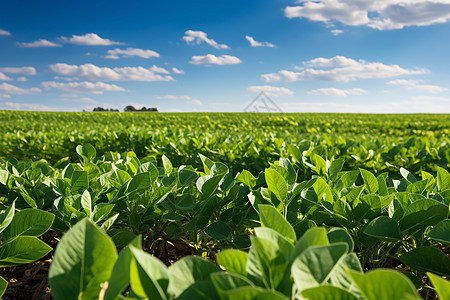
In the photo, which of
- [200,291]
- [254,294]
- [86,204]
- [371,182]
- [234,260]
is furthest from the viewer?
[371,182]

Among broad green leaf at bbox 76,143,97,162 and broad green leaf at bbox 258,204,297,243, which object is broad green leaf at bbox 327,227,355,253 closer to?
broad green leaf at bbox 258,204,297,243

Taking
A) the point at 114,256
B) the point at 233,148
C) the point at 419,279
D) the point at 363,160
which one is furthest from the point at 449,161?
the point at 114,256

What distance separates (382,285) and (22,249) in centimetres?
116

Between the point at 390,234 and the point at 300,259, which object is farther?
the point at 390,234

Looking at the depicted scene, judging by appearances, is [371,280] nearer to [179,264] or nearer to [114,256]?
[179,264]

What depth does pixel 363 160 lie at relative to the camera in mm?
3988

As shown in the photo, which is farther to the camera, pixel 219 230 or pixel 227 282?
pixel 219 230

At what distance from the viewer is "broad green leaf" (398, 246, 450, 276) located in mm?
1198

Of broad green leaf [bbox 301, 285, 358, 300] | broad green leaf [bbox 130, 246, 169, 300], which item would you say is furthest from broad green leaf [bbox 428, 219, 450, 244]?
broad green leaf [bbox 130, 246, 169, 300]

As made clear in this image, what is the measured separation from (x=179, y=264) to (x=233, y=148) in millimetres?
3945

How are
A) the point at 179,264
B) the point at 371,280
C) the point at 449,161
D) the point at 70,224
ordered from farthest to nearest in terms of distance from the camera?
the point at 449,161 < the point at 70,224 < the point at 179,264 < the point at 371,280

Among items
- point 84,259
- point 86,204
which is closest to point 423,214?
point 84,259

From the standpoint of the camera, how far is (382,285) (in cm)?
66

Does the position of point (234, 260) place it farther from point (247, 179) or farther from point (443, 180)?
point (443, 180)
